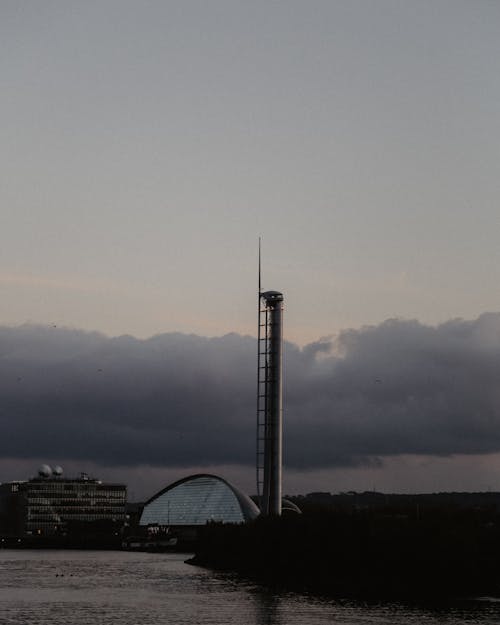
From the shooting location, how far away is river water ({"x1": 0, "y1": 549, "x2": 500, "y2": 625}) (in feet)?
279

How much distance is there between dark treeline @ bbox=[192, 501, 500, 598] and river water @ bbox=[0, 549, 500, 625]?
21.2 feet

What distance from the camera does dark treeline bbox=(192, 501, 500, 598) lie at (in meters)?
107

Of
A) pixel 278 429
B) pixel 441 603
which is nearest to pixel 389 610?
pixel 441 603

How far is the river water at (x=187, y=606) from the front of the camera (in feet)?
279

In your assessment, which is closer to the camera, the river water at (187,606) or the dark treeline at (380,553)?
the river water at (187,606)

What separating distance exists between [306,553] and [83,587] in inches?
1012

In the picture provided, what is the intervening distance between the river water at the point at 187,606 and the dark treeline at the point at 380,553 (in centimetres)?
645

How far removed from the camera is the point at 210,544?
170 meters

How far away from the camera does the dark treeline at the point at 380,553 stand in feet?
352

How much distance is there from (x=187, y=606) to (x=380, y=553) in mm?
26934

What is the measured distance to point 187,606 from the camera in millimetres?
96625

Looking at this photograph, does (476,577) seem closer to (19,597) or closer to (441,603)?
(441,603)

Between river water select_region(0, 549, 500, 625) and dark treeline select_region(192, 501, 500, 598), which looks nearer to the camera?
river water select_region(0, 549, 500, 625)

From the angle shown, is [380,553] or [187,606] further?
[380,553]
